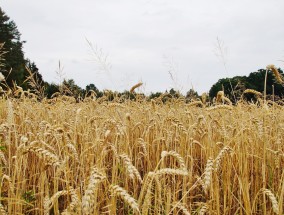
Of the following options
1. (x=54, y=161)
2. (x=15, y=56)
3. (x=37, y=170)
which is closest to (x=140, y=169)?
(x=37, y=170)

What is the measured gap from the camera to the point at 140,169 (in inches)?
115

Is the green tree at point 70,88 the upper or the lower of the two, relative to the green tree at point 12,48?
lower

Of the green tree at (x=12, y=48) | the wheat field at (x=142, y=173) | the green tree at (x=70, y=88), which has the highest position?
the green tree at (x=12, y=48)

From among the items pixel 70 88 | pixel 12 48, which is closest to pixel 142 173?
pixel 70 88

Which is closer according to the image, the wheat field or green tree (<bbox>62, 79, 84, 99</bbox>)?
the wheat field

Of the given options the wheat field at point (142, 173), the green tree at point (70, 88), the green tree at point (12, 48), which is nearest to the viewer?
the wheat field at point (142, 173)

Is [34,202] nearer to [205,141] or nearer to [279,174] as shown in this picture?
[205,141]

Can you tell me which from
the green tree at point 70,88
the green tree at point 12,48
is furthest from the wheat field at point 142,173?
the green tree at point 12,48

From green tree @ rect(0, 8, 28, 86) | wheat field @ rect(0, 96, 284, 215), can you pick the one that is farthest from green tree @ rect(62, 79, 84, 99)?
green tree @ rect(0, 8, 28, 86)

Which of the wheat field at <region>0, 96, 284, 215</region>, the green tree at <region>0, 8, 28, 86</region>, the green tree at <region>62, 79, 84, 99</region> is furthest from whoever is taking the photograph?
the green tree at <region>0, 8, 28, 86</region>

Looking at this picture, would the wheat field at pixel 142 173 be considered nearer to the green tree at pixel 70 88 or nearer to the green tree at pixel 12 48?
the green tree at pixel 70 88

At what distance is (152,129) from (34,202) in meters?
1.61

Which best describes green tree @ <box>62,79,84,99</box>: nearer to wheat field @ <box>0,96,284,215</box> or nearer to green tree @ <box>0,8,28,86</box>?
wheat field @ <box>0,96,284,215</box>

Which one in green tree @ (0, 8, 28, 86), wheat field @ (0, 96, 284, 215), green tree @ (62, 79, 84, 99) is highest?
green tree @ (0, 8, 28, 86)
